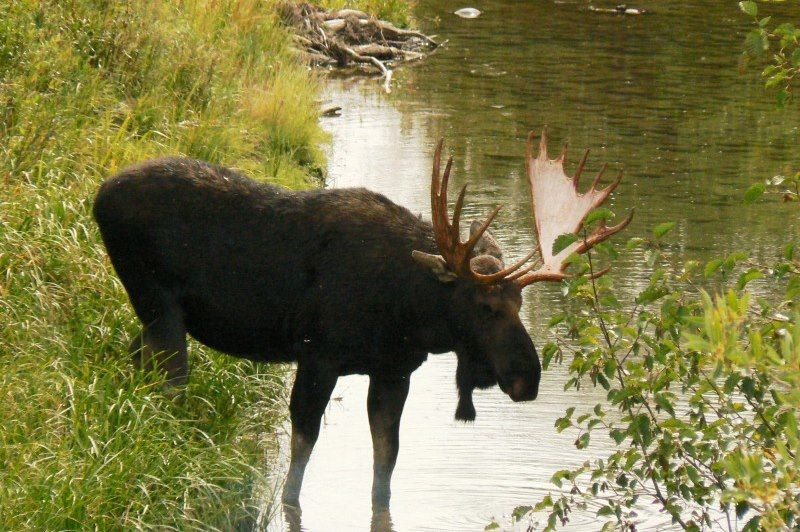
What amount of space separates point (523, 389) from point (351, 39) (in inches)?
537

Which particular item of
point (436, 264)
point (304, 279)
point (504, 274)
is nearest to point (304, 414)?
point (304, 279)

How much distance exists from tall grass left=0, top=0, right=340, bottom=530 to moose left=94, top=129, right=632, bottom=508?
0.40 meters

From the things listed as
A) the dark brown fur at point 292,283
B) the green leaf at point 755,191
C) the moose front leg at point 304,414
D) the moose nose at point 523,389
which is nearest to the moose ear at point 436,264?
the dark brown fur at point 292,283

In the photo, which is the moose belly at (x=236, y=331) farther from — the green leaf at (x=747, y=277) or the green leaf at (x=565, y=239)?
the green leaf at (x=747, y=277)

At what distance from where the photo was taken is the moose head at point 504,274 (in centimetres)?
602

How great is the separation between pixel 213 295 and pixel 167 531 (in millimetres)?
→ 1328

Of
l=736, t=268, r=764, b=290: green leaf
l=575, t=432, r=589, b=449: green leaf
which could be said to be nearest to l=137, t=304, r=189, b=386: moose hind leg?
l=575, t=432, r=589, b=449: green leaf

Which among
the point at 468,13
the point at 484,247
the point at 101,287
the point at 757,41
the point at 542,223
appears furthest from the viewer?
the point at 468,13

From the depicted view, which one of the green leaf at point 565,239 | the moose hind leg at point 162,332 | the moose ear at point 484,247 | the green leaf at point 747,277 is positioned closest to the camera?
the green leaf at point 747,277

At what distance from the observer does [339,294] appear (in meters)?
6.37

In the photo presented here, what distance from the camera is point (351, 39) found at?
62.6ft

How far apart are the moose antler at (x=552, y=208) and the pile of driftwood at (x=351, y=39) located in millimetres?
11267

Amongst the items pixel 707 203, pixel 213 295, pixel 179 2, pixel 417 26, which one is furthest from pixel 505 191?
pixel 417 26

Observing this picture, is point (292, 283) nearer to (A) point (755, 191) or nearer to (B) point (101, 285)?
(B) point (101, 285)
